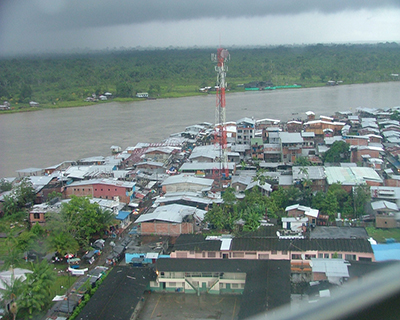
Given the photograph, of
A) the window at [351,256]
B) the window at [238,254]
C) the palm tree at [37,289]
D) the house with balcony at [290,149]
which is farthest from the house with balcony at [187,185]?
the palm tree at [37,289]

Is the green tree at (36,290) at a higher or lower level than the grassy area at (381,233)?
higher

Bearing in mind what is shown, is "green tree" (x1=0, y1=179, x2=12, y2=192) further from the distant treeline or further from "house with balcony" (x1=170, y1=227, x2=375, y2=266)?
the distant treeline

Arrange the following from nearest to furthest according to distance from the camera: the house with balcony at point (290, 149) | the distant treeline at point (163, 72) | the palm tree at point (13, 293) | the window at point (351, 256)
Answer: the palm tree at point (13, 293) → the window at point (351, 256) → the house with balcony at point (290, 149) → the distant treeline at point (163, 72)

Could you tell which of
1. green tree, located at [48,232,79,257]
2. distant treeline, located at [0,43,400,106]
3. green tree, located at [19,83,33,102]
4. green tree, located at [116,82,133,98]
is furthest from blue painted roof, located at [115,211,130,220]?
green tree, located at [116,82,133,98]

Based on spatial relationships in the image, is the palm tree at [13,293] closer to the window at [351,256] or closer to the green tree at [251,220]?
the green tree at [251,220]

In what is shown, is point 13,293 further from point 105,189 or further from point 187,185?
point 187,185

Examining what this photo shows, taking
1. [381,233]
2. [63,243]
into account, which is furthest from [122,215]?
[381,233]

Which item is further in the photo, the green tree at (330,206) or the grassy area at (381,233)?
the green tree at (330,206)
